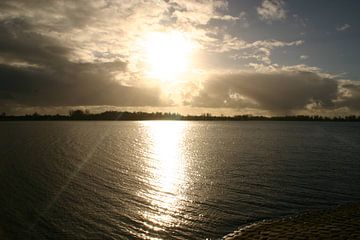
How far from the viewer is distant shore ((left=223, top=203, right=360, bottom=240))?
18.4 metres

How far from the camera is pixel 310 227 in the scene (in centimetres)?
2017

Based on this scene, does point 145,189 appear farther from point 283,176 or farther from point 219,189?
point 283,176

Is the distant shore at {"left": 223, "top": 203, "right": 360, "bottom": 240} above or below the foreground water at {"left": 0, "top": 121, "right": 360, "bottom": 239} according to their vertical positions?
above

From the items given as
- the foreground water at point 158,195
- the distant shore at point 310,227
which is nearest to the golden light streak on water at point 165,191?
the foreground water at point 158,195

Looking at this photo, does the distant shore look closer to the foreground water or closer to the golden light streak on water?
the foreground water

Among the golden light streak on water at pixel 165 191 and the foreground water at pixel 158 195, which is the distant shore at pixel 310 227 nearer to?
the foreground water at pixel 158 195

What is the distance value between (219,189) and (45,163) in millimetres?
33304

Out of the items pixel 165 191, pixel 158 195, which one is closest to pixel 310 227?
pixel 158 195

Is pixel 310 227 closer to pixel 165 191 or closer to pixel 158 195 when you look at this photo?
pixel 158 195

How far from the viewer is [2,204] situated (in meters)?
28.4

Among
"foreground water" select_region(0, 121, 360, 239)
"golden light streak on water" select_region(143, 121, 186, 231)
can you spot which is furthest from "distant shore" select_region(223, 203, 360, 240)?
"golden light streak on water" select_region(143, 121, 186, 231)

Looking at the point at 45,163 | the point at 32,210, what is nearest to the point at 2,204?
the point at 32,210

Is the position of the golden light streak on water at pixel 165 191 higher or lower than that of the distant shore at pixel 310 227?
lower

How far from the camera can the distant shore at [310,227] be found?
1838 centimetres
